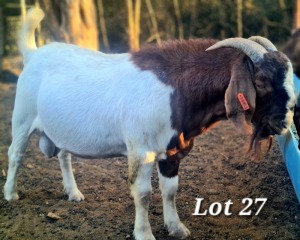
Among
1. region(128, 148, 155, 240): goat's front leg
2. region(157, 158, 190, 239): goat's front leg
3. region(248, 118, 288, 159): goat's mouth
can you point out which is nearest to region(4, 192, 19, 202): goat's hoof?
region(128, 148, 155, 240): goat's front leg

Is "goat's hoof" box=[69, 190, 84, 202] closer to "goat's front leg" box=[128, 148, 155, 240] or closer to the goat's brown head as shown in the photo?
"goat's front leg" box=[128, 148, 155, 240]

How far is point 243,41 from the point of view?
11.3 feet

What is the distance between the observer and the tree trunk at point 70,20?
9.20 meters

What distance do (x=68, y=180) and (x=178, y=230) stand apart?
4.21 ft

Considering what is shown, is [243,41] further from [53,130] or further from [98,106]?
[53,130]

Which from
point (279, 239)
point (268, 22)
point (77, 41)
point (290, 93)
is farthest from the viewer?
point (268, 22)

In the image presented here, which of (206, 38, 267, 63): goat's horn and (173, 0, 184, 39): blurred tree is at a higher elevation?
(206, 38, 267, 63): goat's horn

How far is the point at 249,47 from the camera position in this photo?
3.41m

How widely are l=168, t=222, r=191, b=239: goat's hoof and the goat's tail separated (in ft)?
6.60

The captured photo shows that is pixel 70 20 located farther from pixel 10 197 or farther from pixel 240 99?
pixel 240 99

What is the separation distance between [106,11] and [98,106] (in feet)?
36.8

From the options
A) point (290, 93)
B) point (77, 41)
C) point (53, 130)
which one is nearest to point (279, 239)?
point (290, 93)

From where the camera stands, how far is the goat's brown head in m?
3.37

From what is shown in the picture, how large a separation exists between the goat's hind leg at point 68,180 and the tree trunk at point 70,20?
490cm
